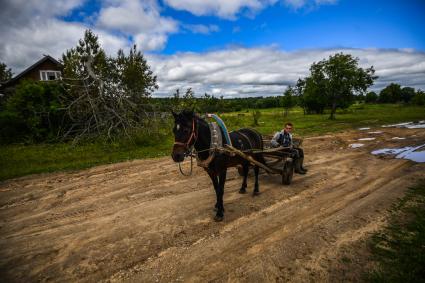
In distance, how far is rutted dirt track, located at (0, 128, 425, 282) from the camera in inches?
141

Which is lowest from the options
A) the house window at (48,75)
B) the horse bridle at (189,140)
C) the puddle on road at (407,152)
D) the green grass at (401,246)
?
the green grass at (401,246)

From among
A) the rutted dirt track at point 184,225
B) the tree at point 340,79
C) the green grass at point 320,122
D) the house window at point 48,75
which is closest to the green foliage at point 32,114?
the rutted dirt track at point 184,225

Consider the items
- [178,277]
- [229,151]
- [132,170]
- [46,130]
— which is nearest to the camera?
[178,277]

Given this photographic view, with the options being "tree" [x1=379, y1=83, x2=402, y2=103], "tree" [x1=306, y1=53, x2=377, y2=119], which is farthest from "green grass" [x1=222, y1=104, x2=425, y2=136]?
"tree" [x1=379, y1=83, x2=402, y2=103]

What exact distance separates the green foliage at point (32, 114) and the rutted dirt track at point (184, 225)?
9131mm

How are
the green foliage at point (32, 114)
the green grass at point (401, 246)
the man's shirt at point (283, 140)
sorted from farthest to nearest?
the green foliage at point (32, 114) → the man's shirt at point (283, 140) → the green grass at point (401, 246)

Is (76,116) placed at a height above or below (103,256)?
above

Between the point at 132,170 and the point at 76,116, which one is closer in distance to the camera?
the point at 132,170

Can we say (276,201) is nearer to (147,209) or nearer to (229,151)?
(229,151)

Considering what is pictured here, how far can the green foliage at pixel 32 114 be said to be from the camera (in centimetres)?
1519

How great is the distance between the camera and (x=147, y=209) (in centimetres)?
556

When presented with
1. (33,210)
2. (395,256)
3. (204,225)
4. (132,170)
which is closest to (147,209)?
(204,225)

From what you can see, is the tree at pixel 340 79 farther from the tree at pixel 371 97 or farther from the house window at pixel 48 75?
the tree at pixel 371 97

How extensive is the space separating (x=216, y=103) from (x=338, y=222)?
96.7 ft
